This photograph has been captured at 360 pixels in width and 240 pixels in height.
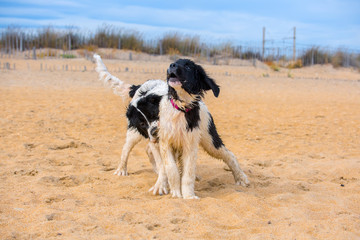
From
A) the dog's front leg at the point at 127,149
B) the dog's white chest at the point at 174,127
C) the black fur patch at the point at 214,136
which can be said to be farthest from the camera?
the dog's front leg at the point at 127,149

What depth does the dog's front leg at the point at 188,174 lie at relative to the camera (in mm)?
4941

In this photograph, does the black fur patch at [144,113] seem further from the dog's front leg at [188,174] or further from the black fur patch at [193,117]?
the dog's front leg at [188,174]

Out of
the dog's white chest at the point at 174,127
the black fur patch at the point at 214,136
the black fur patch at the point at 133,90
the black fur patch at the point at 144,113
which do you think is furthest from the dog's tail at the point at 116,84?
the dog's white chest at the point at 174,127

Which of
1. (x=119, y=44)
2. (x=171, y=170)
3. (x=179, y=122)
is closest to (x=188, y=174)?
(x=171, y=170)

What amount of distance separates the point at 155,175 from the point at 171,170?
1.30 meters

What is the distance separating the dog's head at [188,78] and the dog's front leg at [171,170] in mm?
783

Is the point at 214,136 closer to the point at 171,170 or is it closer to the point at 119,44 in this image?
the point at 171,170

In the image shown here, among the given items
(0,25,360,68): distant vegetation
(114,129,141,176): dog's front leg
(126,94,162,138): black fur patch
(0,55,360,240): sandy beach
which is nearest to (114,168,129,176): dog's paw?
(114,129,141,176): dog's front leg

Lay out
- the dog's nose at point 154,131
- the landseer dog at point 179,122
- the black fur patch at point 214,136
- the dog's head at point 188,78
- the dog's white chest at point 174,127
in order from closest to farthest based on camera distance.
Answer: the dog's head at point 188,78 → the landseer dog at point 179,122 → the dog's white chest at point 174,127 → the dog's nose at point 154,131 → the black fur patch at point 214,136

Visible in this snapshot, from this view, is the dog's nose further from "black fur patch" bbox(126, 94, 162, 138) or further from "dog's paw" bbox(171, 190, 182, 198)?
"dog's paw" bbox(171, 190, 182, 198)

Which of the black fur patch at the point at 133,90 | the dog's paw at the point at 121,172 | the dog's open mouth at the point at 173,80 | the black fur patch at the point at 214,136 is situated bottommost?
the dog's paw at the point at 121,172

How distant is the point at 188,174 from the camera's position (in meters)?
5.00

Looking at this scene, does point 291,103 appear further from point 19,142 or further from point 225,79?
point 19,142

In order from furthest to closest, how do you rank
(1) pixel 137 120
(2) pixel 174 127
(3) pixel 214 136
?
(1) pixel 137 120, (3) pixel 214 136, (2) pixel 174 127
